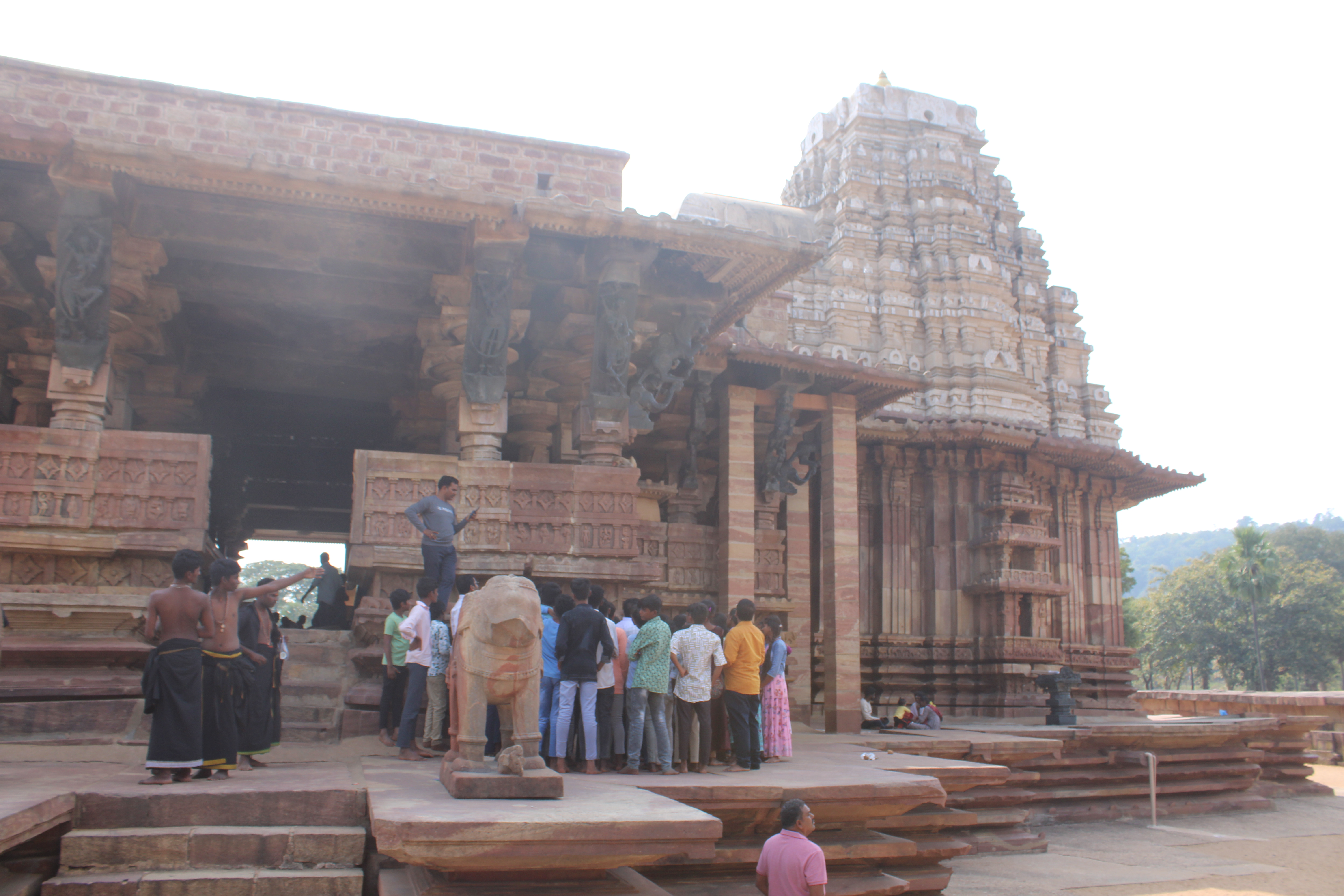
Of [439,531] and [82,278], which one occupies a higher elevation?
[82,278]

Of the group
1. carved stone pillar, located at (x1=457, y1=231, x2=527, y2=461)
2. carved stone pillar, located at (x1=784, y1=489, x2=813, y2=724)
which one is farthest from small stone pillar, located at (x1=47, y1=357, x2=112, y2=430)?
carved stone pillar, located at (x1=784, y1=489, x2=813, y2=724)

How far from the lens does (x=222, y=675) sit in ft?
19.7

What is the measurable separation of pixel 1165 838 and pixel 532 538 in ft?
25.5

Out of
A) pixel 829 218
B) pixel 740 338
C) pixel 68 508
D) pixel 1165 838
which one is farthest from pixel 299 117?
pixel 829 218

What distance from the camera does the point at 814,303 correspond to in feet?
76.0

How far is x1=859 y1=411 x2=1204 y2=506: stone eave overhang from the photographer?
56.4 ft

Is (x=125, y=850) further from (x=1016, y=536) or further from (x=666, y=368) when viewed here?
(x=1016, y=536)

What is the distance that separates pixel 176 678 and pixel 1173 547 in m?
175

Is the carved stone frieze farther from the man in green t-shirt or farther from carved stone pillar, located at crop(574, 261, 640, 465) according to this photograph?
the man in green t-shirt

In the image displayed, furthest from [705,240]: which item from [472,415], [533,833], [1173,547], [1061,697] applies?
[1173,547]

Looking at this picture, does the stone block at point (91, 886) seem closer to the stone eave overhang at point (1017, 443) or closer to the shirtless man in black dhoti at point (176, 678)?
the shirtless man in black dhoti at point (176, 678)

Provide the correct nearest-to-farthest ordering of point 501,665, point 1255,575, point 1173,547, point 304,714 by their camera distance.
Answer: point 501,665 < point 304,714 < point 1255,575 < point 1173,547

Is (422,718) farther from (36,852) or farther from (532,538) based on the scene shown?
(36,852)

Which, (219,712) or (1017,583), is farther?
(1017,583)
